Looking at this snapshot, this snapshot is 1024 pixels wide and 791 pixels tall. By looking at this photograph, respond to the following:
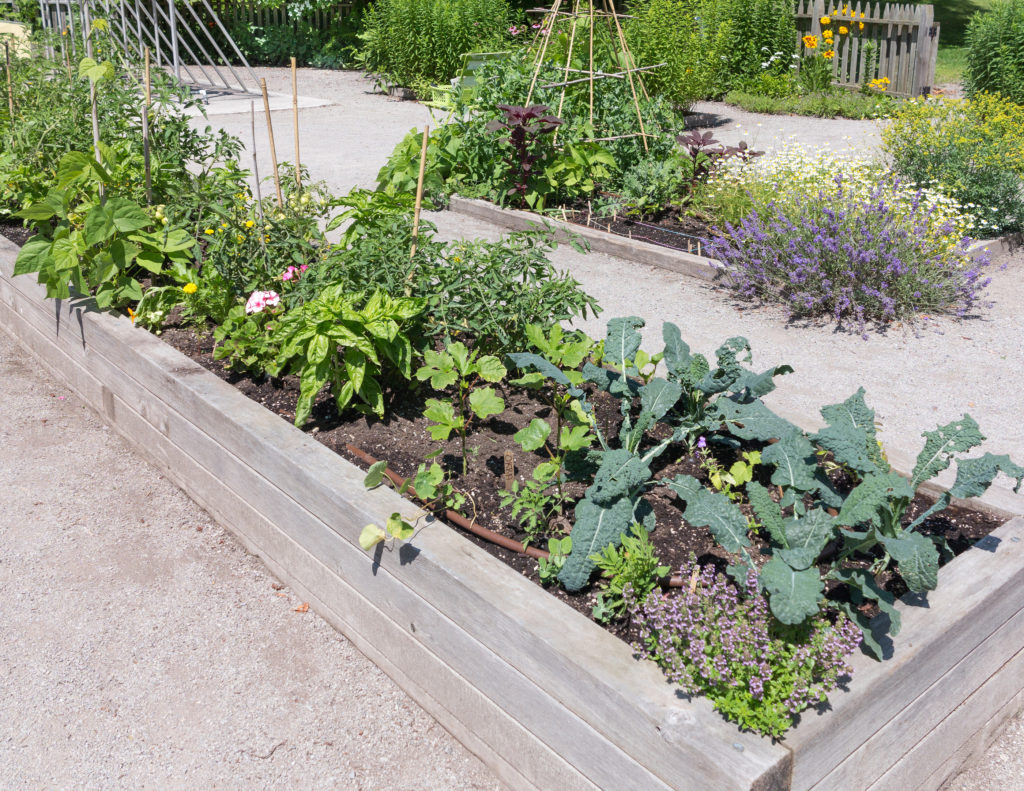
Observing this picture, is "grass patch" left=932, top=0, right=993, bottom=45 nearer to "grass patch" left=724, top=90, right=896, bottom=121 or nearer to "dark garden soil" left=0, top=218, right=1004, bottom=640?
"grass patch" left=724, top=90, right=896, bottom=121

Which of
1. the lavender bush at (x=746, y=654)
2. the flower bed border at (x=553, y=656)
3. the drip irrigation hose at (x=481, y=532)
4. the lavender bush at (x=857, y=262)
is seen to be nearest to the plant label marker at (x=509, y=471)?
the drip irrigation hose at (x=481, y=532)

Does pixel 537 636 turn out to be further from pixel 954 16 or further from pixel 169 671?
pixel 954 16

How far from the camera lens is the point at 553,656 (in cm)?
228

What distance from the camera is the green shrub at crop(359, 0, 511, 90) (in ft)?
45.2

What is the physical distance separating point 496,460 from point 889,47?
12.1 meters

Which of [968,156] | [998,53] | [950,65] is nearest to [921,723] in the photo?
[968,156]

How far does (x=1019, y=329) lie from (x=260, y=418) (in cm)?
429

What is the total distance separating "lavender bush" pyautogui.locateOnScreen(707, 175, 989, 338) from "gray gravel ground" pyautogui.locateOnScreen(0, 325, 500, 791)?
3559mm

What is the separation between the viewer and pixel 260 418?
3.44 metres

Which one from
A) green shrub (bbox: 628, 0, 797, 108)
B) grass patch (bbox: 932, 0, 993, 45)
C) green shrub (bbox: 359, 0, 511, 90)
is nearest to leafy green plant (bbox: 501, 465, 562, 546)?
green shrub (bbox: 628, 0, 797, 108)

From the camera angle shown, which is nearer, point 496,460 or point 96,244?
point 496,460

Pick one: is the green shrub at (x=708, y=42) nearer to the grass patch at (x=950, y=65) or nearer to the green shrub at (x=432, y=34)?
the green shrub at (x=432, y=34)

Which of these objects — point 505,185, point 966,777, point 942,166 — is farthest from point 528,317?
point 942,166

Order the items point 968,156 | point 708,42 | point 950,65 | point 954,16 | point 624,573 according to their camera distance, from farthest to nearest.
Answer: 1. point 954,16
2. point 950,65
3. point 708,42
4. point 968,156
5. point 624,573
